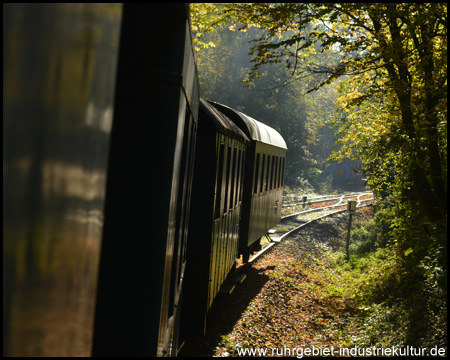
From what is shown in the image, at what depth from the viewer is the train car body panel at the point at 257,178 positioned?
11.4 metres

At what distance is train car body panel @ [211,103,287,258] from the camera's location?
11362mm

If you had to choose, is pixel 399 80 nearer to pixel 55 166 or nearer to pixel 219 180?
pixel 219 180

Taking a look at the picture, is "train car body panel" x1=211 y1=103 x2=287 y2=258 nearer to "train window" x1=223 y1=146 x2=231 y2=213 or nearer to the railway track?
the railway track

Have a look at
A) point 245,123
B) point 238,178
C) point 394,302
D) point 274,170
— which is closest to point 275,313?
point 394,302

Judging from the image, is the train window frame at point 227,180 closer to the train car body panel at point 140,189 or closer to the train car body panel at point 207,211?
the train car body panel at point 207,211

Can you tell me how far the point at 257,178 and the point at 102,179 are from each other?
10.8m

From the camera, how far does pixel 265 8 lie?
8.98 meters

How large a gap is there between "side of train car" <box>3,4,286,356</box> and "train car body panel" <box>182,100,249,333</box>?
20mm

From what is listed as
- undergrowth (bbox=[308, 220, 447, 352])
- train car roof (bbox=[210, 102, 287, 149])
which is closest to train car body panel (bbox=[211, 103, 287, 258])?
train car roof (bbox=[210, 102, 287, 149])

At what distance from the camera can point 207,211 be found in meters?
6.93

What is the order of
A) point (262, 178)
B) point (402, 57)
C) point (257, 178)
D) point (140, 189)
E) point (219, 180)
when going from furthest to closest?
1. point (262, 178)
2. point (257, 178)
3. point (402, 57)
4. point (219, 180)
5. point (140, 189)

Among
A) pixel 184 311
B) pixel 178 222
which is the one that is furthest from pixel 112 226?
pixel 184 311

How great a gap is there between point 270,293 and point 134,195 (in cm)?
941

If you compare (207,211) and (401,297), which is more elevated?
(207,211)
